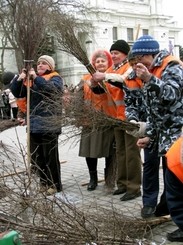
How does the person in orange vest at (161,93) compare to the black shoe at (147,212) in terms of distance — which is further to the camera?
the black shoe at (147,212)

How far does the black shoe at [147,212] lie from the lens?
3.47 metres

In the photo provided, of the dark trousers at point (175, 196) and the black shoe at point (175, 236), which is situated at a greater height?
the dark trousers at point (175, 196)

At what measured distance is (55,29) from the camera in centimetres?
406

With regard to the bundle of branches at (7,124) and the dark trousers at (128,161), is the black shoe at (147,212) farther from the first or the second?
the bundle of branches at (7,124)

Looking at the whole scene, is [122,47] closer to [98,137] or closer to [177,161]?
[98,137]

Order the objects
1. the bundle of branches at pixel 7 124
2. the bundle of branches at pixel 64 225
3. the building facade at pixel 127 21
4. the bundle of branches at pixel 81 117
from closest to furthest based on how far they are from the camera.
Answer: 1. the bundle of branches at pixel 64 225
2. the bundle of branches at pixel 81 117
3. the bundle of branches at pixel 7 124
4. the building facade at pixel 127 21

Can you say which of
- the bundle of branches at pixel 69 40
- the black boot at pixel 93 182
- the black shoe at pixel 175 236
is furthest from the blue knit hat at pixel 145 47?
the black boot at pixel 93 182

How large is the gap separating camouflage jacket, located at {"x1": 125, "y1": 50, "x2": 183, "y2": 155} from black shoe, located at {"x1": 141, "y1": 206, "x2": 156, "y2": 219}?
585mm

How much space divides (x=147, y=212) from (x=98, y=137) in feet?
4.70

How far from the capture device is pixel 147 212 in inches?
139

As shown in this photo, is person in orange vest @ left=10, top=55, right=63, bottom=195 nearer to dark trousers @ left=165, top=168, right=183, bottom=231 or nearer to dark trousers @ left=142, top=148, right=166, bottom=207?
dark trousers @ left=142, top=148, right=166, bottom=207

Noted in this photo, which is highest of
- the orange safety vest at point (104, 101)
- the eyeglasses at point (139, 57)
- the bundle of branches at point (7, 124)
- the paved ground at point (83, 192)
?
the eyeglasses at point (139, 57)

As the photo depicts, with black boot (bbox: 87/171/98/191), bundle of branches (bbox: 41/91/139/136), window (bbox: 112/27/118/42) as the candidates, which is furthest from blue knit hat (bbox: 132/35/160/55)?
window (bbox: 112/27/118/42)

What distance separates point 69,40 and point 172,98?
132cm
